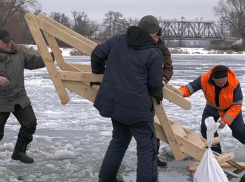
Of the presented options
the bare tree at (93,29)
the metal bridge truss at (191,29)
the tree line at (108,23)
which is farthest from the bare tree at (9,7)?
the metal bridge truss at (191,29)

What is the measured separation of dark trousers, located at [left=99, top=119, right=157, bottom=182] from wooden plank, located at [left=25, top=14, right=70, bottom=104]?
69 centimetres

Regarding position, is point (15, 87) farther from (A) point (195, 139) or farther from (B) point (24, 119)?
(A) point (195, 139)

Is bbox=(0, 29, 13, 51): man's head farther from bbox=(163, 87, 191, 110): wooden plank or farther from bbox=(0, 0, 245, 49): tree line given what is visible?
bbox=(0, 0, 245, 49): tree line

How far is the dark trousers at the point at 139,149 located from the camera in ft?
12.4

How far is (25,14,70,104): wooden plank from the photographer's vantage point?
166 inches

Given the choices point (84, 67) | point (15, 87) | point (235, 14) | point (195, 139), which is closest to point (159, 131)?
point (195, 139)

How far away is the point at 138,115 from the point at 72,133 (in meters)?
3.22

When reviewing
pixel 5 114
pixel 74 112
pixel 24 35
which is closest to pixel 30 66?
pixel 5 114

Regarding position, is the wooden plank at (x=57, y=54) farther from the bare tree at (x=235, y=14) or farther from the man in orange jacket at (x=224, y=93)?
the bare tree at (x=235, y=14)

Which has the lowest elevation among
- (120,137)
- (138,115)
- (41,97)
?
(41,97)

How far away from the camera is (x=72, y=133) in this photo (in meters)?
6.67

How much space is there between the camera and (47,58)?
4281 millimetres

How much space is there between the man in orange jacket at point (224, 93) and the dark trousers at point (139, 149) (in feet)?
4.09

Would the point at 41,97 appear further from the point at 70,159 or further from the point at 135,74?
the point at 135,74
